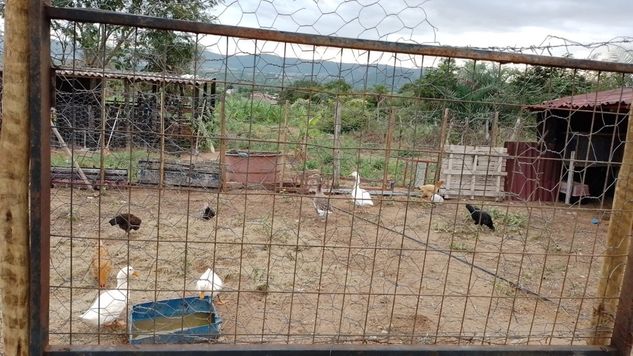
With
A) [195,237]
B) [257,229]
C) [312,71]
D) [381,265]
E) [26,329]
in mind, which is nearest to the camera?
[26,329]

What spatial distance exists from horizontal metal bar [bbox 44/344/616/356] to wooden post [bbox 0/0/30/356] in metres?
0.21

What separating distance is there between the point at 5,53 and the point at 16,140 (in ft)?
1.17

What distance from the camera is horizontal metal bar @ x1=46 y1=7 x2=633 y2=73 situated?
2.20 metres

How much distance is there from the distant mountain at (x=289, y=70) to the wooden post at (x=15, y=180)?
0.78m

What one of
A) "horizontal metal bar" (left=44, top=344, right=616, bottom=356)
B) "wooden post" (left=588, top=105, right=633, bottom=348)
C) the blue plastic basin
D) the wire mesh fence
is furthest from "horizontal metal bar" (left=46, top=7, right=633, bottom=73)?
the blue plastic basin

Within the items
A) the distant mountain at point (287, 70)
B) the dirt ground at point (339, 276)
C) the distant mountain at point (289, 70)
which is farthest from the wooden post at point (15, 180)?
A: the distant mountain at point (289, 70)

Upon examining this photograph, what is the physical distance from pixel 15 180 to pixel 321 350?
1.61m

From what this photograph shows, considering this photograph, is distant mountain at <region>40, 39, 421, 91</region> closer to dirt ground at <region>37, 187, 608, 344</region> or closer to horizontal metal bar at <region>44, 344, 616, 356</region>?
dirt ground at <region>37, 187, 608, 344</region>

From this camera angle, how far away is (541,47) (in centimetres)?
271

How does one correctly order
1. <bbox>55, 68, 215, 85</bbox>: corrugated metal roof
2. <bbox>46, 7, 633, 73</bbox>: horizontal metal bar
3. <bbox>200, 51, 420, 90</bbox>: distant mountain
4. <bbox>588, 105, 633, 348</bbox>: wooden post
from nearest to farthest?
<bbox>46, 7, 633, 73</bbox>: horizontal metal bar → <bbox>55, 68, 215, 85</bbox>: corrugated metal roof → <bbox>200, 51, 420, 90</bbox>: distant mountain → <bbox>588, 105, 633, 348</bbox>: wooden post

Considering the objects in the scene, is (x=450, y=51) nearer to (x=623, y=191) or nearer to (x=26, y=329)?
(x=623, y=191)

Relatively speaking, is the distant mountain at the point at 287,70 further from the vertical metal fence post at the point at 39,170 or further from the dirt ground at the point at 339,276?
the dirt ground at the point at 339,276

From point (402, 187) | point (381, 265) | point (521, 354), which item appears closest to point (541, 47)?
point (521, 354)

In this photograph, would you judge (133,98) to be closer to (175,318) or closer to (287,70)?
(287,70)
